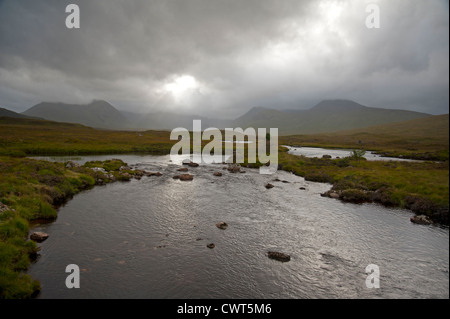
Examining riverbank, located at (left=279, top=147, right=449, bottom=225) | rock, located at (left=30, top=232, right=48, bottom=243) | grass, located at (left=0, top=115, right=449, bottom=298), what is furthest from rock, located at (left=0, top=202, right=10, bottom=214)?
riverbank, located at (left=279, top=147, right=449, bottom=225)

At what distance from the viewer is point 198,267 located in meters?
16.7

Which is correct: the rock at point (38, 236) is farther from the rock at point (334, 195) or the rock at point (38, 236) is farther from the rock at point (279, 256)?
the rock at point (334, 195)

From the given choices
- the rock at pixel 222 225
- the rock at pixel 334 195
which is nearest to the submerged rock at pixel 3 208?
the rock at pixel 222 225

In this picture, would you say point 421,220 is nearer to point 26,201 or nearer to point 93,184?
point 26,201

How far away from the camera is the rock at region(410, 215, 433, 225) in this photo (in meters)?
22.9

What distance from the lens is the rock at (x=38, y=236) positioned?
19.0 metres

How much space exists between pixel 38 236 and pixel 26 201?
6.82m

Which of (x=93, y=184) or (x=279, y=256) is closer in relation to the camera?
(x=279, y=256)

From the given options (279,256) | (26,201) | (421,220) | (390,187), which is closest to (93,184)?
(26,201)

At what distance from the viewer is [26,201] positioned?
2333cm

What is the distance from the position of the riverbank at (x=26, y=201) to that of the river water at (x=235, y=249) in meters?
1.05

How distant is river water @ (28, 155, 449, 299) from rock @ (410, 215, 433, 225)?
826 mm
